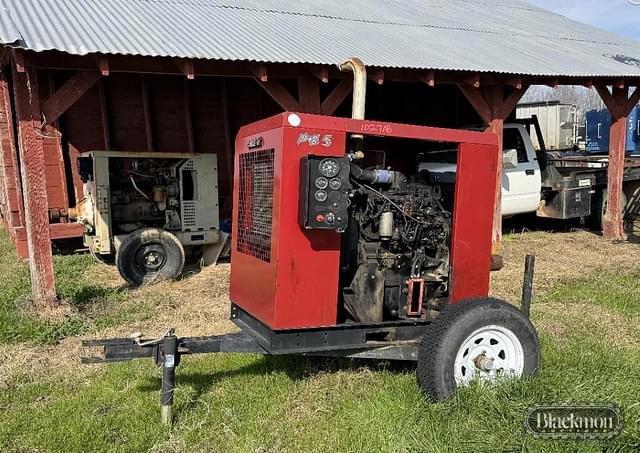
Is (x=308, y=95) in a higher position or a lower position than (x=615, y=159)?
higher

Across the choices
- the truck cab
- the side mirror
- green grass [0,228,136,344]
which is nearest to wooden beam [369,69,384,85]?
the side mirror

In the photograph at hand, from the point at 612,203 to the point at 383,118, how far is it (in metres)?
4.66

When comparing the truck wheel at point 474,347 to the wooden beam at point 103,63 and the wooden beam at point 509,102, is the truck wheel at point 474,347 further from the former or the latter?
the wooden beam at point 509,102

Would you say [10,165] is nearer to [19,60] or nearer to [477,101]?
[19,60]

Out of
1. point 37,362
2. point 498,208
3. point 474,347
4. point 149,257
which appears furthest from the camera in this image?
point 498,208

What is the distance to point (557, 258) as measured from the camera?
8781mm

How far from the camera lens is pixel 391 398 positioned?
144 inches

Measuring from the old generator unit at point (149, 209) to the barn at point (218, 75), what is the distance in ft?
3.40

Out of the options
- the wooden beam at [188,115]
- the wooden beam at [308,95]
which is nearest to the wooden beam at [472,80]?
the wooden beam at [308,95]

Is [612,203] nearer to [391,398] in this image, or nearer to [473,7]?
[473,7]

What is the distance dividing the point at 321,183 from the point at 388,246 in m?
0.86

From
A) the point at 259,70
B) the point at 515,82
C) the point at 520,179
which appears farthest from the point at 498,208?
the point at 259,70

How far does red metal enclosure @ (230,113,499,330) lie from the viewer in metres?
3.38

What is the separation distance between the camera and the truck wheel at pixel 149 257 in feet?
23.9
